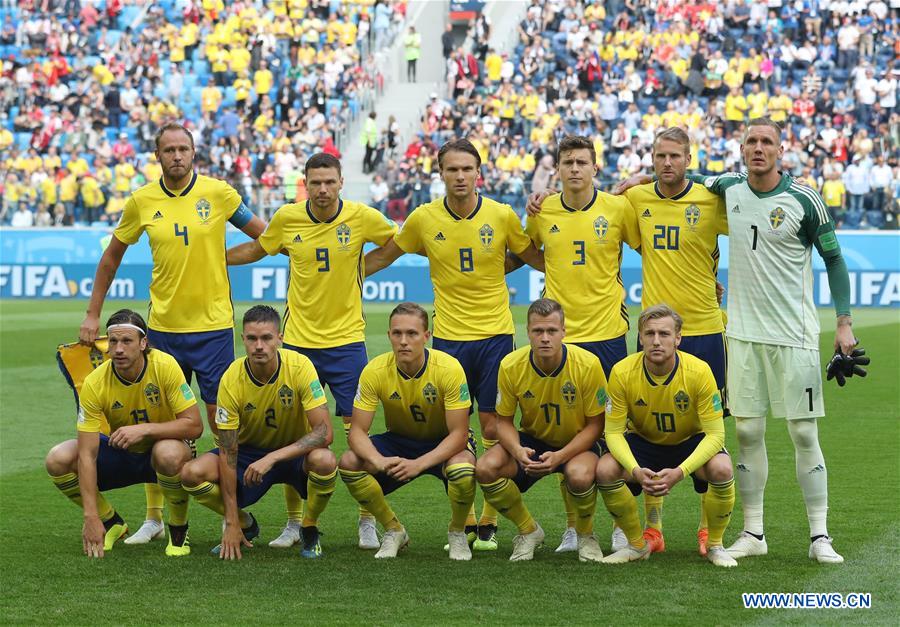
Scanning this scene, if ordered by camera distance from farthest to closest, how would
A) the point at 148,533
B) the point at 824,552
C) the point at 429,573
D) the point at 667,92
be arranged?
the point at 667,92 → the point at 148,533 → the point at 824,552 → the point at 429,573

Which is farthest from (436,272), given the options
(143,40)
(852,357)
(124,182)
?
(143,40)

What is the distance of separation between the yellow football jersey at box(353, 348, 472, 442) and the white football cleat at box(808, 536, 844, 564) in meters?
A: 1.91

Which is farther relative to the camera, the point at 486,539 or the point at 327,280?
the point at 327,280

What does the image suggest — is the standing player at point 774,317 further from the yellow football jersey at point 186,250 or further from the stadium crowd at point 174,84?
the stadium crowd at point 174,84

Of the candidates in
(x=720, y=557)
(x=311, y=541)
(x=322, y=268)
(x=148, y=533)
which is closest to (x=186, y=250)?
(x=322, y=268)

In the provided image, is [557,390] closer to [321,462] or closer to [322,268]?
[321,462]

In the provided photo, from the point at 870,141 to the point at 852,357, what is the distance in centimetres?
1866

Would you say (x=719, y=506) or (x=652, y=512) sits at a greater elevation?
(x=719, y=506)

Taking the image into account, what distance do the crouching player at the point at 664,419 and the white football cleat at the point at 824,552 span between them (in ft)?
1.48

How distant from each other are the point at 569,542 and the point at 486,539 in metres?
0.48

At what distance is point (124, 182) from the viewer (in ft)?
87.1

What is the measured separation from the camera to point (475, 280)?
7574 millimetres

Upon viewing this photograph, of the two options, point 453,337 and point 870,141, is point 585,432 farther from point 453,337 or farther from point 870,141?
point 870,141

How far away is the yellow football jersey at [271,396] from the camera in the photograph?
698 centimetres
